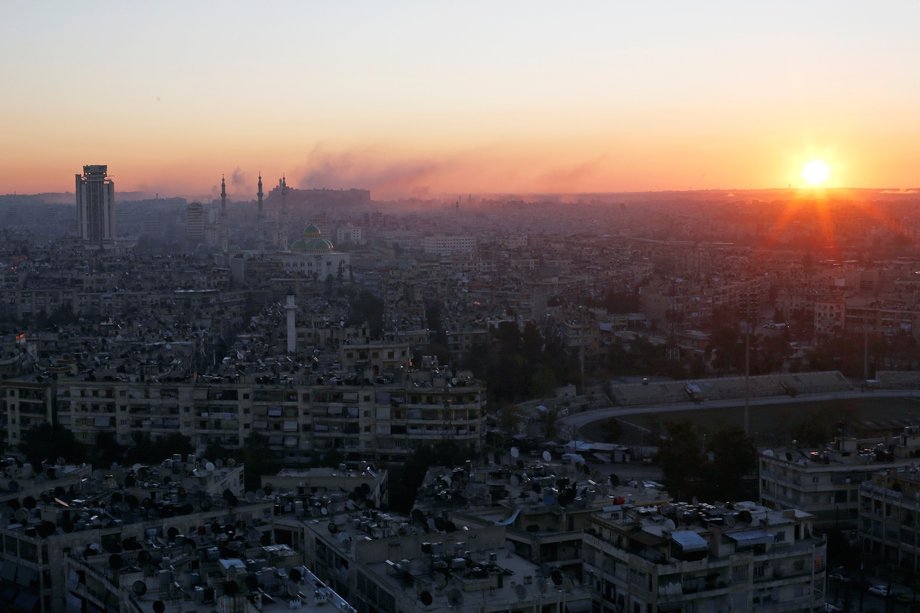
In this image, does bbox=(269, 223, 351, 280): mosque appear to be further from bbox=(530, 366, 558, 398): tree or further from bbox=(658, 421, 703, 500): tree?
bbox=(658, 421, 703, 500): tree

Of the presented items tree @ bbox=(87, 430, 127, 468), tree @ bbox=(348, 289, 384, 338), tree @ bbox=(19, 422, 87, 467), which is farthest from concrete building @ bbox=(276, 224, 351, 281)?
tree @ bbox=(19, 422, 87, 467)

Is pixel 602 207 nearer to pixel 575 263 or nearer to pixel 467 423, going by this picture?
pixel 575 263

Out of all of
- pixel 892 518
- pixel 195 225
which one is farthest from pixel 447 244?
pixel 892 518

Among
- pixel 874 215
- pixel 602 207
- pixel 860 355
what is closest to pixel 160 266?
pixel 860 355

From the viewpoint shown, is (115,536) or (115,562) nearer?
(115,562)

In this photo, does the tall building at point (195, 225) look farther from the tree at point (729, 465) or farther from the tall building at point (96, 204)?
the tree at point (729, 465)

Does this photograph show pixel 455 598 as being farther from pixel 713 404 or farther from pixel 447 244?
pixel 447 244
